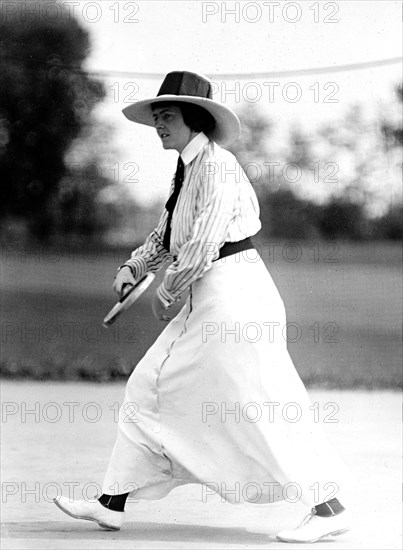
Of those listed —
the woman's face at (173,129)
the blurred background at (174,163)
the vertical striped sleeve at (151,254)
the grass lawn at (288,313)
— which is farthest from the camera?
the grass lawn at (288,313)

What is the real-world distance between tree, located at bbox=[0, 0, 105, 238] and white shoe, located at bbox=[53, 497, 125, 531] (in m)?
4.16

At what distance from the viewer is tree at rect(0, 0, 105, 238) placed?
8.40 m

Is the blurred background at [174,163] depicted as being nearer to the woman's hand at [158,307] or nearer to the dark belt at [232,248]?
the dark belt at [232,248]

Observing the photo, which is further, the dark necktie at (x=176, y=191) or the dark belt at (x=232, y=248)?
the dark necktie at (x=176, y=191)

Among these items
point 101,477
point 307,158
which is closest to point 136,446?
point 101,477

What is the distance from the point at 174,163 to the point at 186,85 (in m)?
3.01

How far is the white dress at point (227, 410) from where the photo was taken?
459 cm

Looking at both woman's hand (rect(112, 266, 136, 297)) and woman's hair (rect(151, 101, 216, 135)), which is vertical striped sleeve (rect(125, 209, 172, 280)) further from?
woman's hair (rect(151, 101, 216, 135))

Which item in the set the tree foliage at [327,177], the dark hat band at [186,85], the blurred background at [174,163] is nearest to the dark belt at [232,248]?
the dark hat band at [186,85]

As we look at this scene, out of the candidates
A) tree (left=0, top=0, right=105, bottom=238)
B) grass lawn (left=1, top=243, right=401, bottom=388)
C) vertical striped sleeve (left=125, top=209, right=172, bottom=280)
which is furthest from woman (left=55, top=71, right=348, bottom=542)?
grass lawn (left=1, top=243, right=401, bottom=388)

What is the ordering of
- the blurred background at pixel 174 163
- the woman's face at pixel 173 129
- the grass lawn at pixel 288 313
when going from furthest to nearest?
the grass lawn at pixel 288 313, the blurred background at pixel 174 163, the woman's face at pixel 173 129

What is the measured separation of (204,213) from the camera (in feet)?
15.2

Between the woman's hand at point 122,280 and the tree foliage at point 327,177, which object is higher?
the tree foliage at point 327,177

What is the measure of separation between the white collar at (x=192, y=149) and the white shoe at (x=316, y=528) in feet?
4.68
